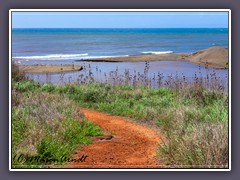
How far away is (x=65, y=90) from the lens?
33.1ft

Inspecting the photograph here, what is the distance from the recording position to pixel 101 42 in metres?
9.19

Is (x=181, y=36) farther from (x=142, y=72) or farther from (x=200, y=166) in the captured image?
(x=200, y=166)

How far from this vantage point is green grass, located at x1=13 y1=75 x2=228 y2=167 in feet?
29.8

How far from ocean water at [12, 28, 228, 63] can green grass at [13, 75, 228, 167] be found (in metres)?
0.60

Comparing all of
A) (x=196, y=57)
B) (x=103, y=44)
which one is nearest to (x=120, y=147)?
(x=103, y=44)

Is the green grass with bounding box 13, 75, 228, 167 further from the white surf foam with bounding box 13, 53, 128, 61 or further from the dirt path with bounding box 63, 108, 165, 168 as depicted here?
the white surf foam with bounding box 13, 53, 128, 61

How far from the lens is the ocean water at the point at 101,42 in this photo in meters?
9.01

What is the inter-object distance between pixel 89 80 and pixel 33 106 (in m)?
0.94

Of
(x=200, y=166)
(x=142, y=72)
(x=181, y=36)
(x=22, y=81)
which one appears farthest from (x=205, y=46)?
(x=22, y=81)

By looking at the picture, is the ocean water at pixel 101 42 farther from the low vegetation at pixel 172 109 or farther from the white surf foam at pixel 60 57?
the low vegetation at pixel 172 109

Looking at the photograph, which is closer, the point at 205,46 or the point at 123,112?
the point at 205,46

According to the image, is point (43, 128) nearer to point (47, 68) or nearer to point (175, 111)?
point (47, 68)

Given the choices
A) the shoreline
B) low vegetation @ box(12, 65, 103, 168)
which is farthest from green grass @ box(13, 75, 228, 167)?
the shoreline

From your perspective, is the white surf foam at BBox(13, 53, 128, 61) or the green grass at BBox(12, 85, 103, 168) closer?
the white surf foam at BBox(13, 53, 128, 61)
